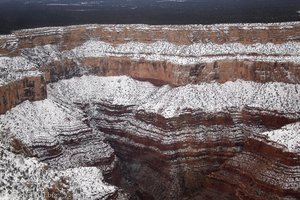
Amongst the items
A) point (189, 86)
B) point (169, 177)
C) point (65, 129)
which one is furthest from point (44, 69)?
point (169, 177)

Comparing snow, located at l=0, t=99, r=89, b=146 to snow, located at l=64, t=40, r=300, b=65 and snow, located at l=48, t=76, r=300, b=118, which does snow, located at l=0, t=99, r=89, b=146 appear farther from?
snow, located at l=64, t=40, r=300, b=65

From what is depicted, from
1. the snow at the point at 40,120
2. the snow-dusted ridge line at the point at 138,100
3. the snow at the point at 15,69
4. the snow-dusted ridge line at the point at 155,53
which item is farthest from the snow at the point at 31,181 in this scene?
the snow-dusted ridge line at the point at 155,53

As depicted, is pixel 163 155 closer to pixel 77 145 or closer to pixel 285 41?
pixel 77 145

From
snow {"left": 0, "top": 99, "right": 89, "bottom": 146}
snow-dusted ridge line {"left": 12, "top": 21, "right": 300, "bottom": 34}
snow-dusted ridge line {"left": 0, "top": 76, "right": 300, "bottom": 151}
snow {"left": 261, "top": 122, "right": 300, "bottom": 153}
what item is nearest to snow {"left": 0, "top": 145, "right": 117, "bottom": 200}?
snow {"left": 261, "top": 122, "right": 300, "bottom": 153}

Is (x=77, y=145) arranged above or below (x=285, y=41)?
below

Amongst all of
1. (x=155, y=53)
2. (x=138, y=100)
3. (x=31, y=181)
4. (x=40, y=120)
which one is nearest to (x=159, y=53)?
(x=155, y=53)

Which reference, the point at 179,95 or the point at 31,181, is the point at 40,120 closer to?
the point at 179,95
